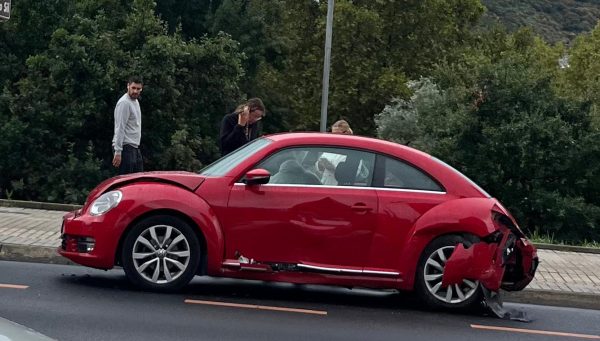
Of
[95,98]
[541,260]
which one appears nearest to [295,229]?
[541,260]

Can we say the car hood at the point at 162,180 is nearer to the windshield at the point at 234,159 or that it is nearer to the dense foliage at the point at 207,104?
the windshield at the point at 234,159

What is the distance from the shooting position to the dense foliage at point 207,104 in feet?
71.7

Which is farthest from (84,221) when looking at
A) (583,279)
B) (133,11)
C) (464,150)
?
(133,11)

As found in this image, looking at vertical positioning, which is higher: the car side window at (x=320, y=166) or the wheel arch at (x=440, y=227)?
the car side window at (x=320, y=166)

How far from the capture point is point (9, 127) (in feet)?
88.0

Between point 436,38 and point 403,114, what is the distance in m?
22.3

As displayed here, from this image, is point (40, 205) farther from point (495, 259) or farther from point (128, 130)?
point (495, 259)

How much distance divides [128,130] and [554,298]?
5505mm

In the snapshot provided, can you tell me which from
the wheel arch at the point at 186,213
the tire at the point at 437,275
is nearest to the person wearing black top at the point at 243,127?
the wheel arch at the point at 186,213

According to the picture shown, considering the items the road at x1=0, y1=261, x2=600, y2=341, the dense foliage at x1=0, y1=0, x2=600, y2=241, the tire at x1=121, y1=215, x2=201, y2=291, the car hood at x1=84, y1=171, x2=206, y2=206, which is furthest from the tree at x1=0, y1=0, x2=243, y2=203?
the tire at x1=121, y1=215, x2=201, y2=291

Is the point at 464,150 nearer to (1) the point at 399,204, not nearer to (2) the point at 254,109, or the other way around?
(2) the point at 254,109

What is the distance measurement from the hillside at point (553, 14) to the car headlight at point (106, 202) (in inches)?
4509

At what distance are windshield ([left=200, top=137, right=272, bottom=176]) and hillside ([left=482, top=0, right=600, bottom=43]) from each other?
113695 millimetres

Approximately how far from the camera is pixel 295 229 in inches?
375
